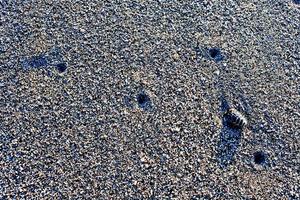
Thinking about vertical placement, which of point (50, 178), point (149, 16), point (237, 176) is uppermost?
point (149, 16)

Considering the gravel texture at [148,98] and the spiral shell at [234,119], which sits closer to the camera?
the gravel texture at [148,98]

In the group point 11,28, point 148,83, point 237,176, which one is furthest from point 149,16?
point 237,176

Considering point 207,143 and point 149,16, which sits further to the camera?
point 149,16

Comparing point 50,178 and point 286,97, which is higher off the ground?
point 286,97

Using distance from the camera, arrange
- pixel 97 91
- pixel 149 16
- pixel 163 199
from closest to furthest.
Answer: pixel 163 199, pixel 97 91, pixel 149 16

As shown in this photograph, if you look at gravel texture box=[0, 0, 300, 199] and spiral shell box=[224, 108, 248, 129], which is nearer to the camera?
gravel texture box=[0, 0, 300, 199]

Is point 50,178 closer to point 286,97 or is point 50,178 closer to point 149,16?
point 149,16

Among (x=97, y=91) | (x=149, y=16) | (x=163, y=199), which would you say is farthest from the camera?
(x=149, y=16)
